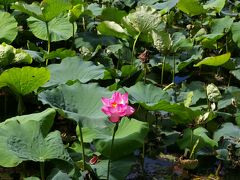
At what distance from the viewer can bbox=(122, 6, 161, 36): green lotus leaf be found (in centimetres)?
244

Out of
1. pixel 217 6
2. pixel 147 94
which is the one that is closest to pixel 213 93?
pixel 147 94

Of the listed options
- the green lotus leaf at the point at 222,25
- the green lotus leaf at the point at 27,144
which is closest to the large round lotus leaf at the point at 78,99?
the green lotus leaf at the point at 27,144

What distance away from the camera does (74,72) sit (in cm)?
213

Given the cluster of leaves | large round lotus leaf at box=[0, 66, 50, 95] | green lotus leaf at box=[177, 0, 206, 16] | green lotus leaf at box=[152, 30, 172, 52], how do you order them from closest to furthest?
the cluster of leaves
large round lotus leaf at box=[0, 66, 50, 95]
green lotus leaf at box=[152, 30, 172, 52]
green lotus leaf at box=[177, 0, 206, 16]

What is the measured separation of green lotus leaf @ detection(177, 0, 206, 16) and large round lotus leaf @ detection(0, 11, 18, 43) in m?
1.04

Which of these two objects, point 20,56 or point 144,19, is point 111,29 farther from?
point 20,56

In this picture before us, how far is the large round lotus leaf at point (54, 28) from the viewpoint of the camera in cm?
269

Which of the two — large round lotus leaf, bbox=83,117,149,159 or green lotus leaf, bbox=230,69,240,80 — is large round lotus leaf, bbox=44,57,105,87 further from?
green lotus leaf, bbox=230,69,240,80

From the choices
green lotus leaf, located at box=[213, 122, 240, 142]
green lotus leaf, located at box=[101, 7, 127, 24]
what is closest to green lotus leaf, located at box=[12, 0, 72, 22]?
green lotus leaf, located at box=[101, 7, 127, 24]

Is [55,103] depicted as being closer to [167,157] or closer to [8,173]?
[8,173]

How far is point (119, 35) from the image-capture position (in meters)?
2.67

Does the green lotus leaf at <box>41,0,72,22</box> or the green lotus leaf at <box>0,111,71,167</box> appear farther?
the green lotus leaf at <box>41,0,72,22</box>

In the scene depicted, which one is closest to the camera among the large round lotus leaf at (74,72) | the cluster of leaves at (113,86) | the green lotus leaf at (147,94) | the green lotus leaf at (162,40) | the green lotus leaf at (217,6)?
the cluster of leaves at (113,86)

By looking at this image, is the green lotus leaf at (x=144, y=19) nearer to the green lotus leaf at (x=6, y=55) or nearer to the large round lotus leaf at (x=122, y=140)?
the green lotus leaf at (x=6, y=55)
